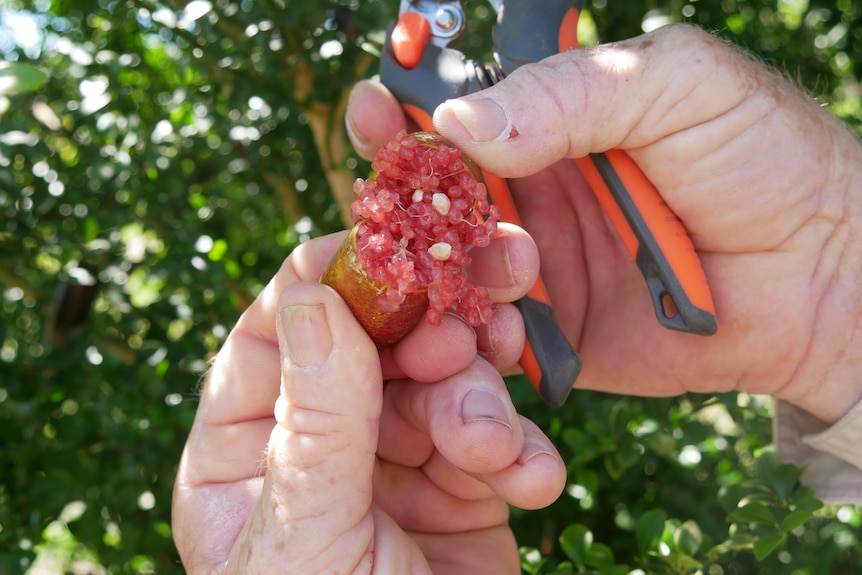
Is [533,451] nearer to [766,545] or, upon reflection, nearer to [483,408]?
[483,408]

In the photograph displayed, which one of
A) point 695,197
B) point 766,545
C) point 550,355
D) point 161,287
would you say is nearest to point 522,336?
point 550,355

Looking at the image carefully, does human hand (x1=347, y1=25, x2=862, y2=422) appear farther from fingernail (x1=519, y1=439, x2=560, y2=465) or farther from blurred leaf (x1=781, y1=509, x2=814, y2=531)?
fingernail (x1=519, y1=439, x2=560, y2=465)

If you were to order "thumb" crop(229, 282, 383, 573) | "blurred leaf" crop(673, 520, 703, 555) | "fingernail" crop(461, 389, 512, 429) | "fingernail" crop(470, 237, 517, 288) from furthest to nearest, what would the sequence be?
"blurred leaf" crop(673, 520, 703, 555) < "fingernail" crop(470, 237, 517, 288) < "fingernail" crop(461, 389, 512, 429) < "thumb" crop(229, 282, 383, 573)

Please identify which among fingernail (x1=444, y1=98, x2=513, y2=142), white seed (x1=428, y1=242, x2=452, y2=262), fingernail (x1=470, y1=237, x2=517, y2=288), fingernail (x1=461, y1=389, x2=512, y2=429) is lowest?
fingernail (x1=461, y1=389, x2=512, y2=429)

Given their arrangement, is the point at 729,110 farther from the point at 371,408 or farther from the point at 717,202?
the point at 371,408

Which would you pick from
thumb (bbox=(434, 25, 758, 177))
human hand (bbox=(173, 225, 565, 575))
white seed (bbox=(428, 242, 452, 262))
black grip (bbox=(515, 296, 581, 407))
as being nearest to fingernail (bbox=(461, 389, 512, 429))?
human hand (bbox=(173, 225, 565, 575))

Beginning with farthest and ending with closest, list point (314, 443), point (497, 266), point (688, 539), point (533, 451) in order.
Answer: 1. point (688, 539)
2. point (497, 266)
3. point (533, 451)
4. point (314, 443)

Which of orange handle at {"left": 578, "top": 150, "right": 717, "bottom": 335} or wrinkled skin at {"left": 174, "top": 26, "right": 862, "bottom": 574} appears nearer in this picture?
wrinkled skin at {"left": 174, "top": 26, "right": 862, "bottom": 574}

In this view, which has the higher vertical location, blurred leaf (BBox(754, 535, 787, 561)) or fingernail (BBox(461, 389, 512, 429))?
fingernail (BBox(461, 389, 512, 429))
